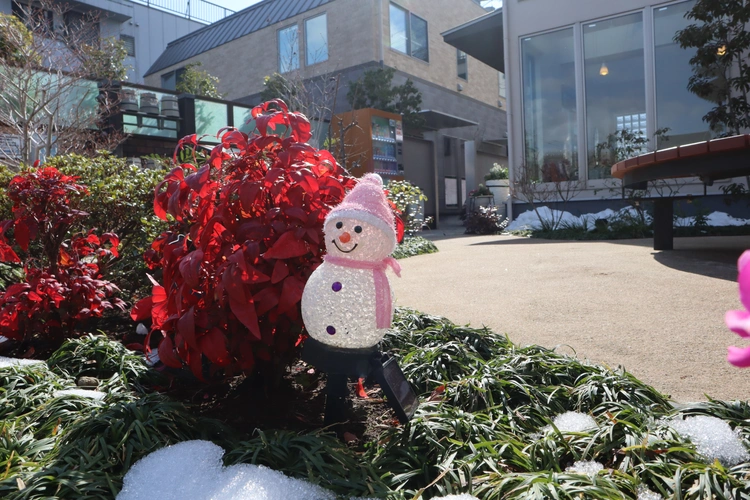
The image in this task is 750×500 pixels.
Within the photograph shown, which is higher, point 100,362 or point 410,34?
point 410,34

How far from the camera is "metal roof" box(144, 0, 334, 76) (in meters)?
20.8

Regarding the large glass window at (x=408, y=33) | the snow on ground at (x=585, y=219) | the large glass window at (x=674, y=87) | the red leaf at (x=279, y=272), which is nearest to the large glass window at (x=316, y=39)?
the large glass window at (x=408, y=33)

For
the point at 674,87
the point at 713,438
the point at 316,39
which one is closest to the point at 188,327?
the point at 713,438

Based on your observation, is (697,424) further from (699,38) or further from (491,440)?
(699,38)

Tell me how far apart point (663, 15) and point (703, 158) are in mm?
7592

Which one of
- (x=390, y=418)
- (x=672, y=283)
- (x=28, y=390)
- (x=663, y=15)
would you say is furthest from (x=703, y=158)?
(x=663, y=15)

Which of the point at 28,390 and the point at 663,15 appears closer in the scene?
the point at 28,390

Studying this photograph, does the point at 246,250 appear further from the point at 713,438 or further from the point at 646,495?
the point at 713,438

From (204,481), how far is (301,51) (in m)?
20.7

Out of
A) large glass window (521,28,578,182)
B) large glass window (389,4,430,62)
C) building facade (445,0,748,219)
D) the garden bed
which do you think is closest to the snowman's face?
the garden bed

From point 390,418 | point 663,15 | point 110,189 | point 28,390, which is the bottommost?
point 390,418

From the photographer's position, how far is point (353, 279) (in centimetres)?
157

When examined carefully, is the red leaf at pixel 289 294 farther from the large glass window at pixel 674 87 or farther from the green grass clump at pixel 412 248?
the large glass window at pixel 674 87

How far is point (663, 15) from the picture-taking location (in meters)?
10.7
